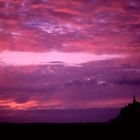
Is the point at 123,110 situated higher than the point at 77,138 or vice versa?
the point at 123,110

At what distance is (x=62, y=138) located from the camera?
63.7m

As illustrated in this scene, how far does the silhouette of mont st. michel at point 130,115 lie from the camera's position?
2842 inches

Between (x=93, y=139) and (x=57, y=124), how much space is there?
1733 inches

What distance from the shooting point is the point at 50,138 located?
2512 inches

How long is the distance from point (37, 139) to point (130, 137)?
50.2 feet

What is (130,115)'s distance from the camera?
247 feet

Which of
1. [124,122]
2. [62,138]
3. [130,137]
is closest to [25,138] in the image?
[62,138]

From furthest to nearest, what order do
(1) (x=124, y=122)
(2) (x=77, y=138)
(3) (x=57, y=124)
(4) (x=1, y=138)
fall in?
1. (3) (x=57, y=124)
2. (1) (x=124, y=122)
3. (2) (x=77, y=138)
4. (4) (x=1, y=138)

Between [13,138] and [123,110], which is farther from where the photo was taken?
[123,110]

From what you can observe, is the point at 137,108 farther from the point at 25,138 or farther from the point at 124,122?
the point at 25,138

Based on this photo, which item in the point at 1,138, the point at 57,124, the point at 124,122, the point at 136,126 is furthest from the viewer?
the point at 57,124

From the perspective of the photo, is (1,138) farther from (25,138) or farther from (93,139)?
(93,139)

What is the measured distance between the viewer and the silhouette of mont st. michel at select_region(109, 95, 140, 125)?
72.2 m

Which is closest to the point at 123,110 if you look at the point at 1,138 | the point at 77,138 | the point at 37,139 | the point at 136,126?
the point at 136,126
